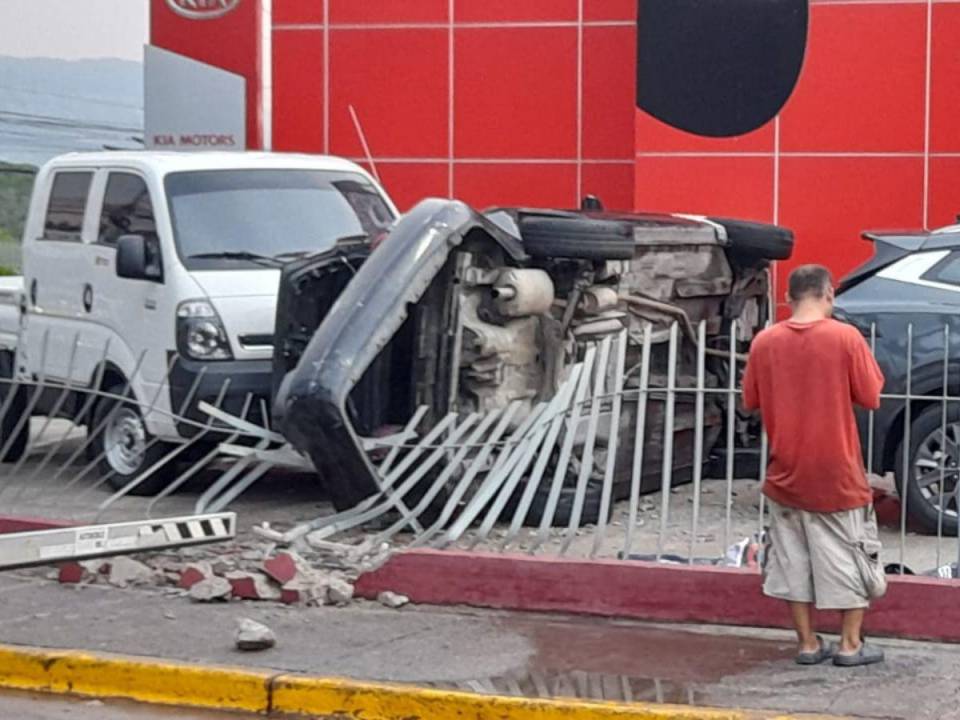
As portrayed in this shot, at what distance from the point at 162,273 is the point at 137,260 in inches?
6.6

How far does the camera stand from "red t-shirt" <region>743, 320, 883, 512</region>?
6.99m

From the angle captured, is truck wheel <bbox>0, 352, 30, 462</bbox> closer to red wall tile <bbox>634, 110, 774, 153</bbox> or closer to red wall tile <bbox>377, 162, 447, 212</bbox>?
red wall tile <bbox>377, 162, 447, 212</bbox>

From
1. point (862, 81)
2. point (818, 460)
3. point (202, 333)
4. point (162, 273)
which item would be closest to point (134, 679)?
point (818, 460)

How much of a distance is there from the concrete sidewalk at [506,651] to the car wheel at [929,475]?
7.07ft

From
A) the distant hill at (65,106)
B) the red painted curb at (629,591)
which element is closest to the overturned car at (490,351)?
the red painted curb at (629,591)

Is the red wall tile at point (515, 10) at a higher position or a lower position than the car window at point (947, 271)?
higher

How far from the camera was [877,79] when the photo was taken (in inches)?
651

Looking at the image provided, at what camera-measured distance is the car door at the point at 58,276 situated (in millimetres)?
11828

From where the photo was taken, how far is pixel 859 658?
7180 mm

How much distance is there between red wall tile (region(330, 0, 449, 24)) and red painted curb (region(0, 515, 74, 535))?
414 inches

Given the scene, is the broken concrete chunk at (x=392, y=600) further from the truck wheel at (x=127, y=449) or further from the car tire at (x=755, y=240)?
the car tire at (x=755, y=240)

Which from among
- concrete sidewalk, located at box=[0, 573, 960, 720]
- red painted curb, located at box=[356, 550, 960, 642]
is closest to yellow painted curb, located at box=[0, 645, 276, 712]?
concrete sidewalk, located at box=[0, 573, 960, 720]

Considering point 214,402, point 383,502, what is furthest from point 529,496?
point 214,402

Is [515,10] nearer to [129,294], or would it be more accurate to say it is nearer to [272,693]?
[129,294]
